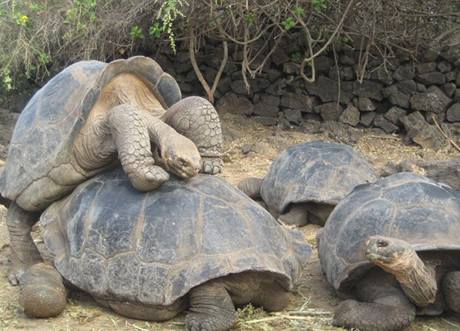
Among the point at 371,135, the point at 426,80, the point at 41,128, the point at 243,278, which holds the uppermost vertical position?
the point at 41,128

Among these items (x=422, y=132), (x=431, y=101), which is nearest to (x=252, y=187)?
(x=422, y=132)

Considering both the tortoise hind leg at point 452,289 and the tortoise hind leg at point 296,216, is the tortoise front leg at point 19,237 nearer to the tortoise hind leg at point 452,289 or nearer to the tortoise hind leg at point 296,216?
the tortoise hind leg at point 296,216

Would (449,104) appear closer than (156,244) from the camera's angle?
No

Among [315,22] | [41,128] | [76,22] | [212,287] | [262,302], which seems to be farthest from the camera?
[315,22]

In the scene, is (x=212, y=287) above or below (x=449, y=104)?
above

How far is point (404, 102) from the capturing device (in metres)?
→ 9.53

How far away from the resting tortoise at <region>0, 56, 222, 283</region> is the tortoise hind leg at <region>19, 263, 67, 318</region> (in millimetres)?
575

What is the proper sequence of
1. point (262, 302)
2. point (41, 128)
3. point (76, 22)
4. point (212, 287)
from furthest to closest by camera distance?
point (76, 22) < point (41, 128) < point (262, 302) < point (212, 287)

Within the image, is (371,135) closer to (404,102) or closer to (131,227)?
(404,102)

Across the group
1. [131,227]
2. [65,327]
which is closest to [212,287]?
[131,227]

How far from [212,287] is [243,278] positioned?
0.56 feet

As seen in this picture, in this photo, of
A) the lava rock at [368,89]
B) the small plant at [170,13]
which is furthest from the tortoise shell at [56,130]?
the lava rock at [368,89]

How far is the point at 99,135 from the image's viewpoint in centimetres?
378

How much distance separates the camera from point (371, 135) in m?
9.32
